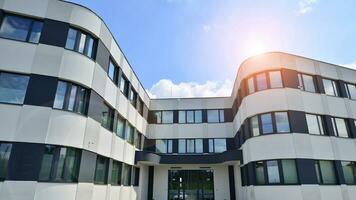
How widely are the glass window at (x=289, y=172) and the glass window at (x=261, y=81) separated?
5.16 meters

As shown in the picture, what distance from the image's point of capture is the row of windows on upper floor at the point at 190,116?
24469mm

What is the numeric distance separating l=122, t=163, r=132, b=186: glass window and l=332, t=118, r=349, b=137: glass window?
15.2 m

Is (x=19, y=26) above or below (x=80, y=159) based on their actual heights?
above

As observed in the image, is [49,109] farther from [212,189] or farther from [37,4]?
[212,189]

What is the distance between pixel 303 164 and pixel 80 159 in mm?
12699

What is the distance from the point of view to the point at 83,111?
1246 centimetres

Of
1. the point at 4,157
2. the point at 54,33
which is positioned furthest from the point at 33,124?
the point at 54,33

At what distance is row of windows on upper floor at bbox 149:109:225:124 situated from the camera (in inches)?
963

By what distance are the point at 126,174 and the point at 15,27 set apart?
39.6 ft

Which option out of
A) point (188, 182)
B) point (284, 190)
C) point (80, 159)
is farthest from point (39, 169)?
point (188, 182)

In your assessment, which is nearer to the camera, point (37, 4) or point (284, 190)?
point (37, 4)

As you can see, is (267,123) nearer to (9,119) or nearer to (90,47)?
(90,47)

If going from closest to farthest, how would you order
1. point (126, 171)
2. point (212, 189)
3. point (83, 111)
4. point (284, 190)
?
point (83, 111), point (284, 190), point (126, 171), point (212, 189)

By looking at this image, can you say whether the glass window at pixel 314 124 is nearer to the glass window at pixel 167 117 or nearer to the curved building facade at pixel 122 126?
the curved building facade at pixel 122 126
